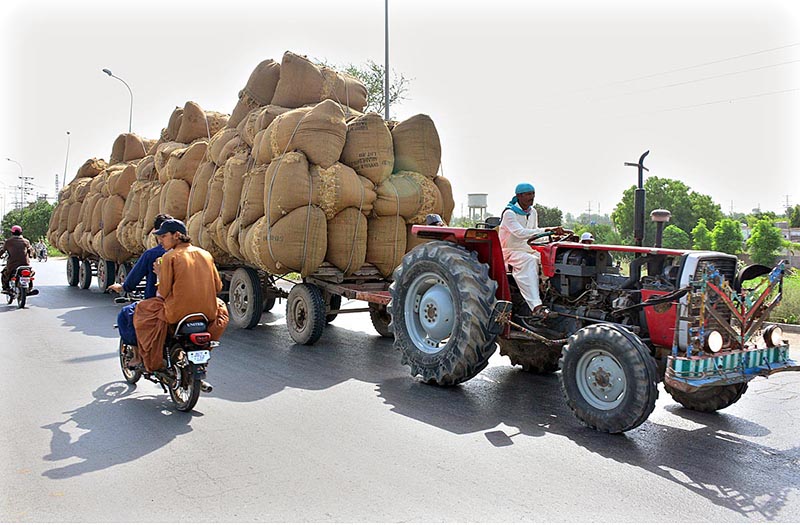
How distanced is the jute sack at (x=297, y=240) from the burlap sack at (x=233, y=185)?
1.62 m

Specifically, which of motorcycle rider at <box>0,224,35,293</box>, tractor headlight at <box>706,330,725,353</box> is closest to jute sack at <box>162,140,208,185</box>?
motorcycle rider at <box>0,224,35,293</box>

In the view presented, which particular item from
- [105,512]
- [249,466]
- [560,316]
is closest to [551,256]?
[560,316]

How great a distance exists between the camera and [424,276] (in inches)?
291

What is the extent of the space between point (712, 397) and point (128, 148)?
59.8 ft

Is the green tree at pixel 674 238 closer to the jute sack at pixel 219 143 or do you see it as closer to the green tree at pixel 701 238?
the green tree at pixel 701 238

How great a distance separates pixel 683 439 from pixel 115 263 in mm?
15881

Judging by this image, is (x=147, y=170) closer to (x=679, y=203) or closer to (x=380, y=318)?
(x=380, y=318)

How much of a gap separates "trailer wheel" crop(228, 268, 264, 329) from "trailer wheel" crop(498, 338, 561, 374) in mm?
4638

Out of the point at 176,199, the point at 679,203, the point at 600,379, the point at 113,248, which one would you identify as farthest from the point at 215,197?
the point at 679,203

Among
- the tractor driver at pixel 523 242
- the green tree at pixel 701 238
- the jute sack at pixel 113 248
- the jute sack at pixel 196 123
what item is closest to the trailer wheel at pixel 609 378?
the tractor driver at pixel 523 242

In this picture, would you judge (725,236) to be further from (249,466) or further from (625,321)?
(249,466)

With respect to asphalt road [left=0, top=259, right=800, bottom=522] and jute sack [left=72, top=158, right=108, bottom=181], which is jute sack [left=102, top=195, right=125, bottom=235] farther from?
asphalt road [left=0, top=259, right=800, bottom=522]

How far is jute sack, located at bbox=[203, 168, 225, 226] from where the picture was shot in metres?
11.3

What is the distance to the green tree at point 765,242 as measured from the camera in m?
31.3
